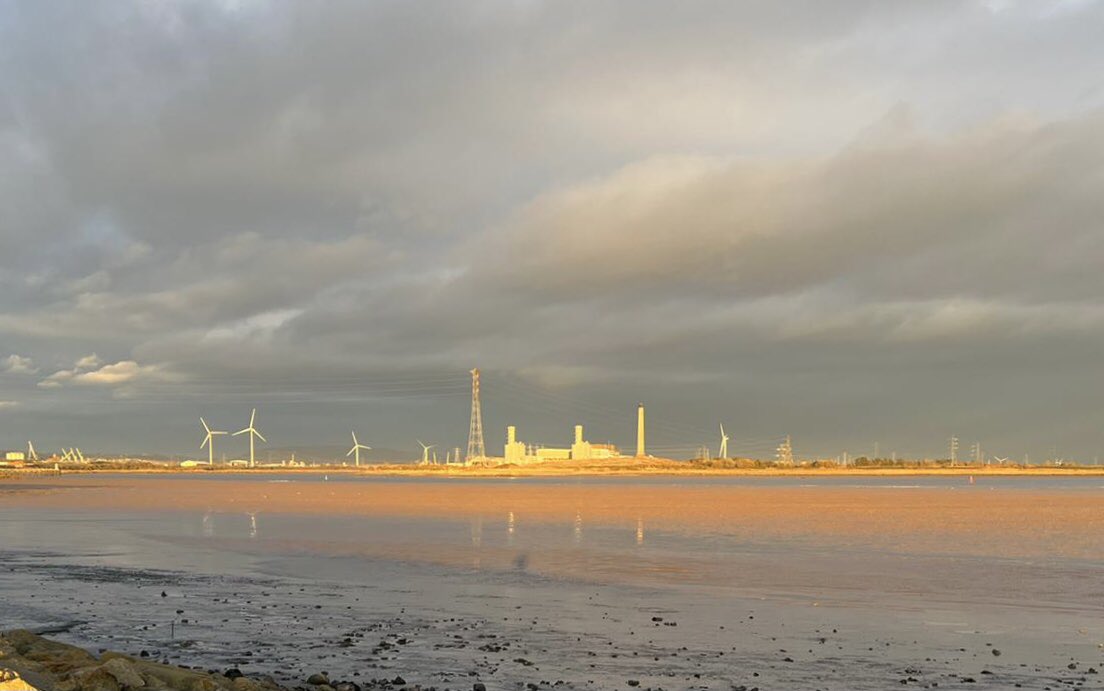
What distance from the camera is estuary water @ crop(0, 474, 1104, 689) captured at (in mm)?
18641

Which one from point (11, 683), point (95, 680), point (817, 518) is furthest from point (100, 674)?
point (817, 518)

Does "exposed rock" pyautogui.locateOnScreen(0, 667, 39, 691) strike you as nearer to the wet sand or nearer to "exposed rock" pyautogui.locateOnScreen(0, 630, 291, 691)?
"exposed rock" pyautogui.locateOnScreen(0, 630, 291, 691)

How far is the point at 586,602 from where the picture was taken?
89.1ft

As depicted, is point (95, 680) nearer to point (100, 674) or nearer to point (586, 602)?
point (100, 674)

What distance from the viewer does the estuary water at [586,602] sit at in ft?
61.2

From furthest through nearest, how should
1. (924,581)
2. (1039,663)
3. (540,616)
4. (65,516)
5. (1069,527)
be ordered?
(65,516) < (1069,527) < (924,581) < (540,616) < (1039,663)

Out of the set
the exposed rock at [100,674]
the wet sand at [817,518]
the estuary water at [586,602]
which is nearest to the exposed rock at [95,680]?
the exposed rock at [100,674]

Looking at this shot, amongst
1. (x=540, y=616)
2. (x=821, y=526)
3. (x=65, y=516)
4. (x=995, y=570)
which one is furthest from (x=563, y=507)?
(x=540, y=616)

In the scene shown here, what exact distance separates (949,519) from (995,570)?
35170 mm

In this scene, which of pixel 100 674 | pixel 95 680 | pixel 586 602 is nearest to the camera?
pixel 95 680

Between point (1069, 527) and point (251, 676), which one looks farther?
point (1069, 527)

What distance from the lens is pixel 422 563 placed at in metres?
38.0

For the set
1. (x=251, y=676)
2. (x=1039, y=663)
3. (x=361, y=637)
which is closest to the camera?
(x=251, y=676)

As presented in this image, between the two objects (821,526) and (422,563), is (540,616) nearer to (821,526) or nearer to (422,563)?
(422,563)
